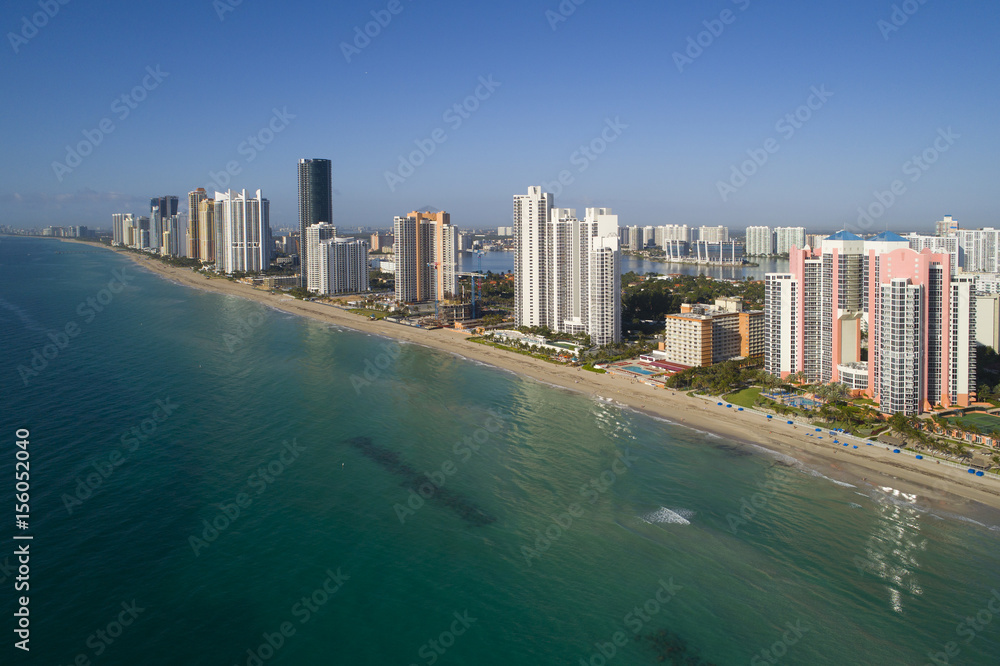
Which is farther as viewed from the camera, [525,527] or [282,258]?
[282,258]

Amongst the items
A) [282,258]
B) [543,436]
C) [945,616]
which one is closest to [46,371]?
[543,436]

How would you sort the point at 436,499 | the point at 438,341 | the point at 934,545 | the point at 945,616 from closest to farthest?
the point at 945,616
the point at 934,545
the point at 436,499
the point at 438,341

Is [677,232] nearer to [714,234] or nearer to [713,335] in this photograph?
[714,234]

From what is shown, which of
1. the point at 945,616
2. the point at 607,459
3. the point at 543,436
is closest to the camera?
the point at 945,616

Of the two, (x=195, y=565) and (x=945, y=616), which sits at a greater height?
(x=195, y=565)

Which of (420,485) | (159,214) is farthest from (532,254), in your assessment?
(159,214)

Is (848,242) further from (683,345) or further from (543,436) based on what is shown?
(543,436)

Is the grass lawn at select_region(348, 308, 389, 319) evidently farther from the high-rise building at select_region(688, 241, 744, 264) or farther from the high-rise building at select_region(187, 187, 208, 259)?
the high-rise building at select_region(688, 241, 744, 264)
